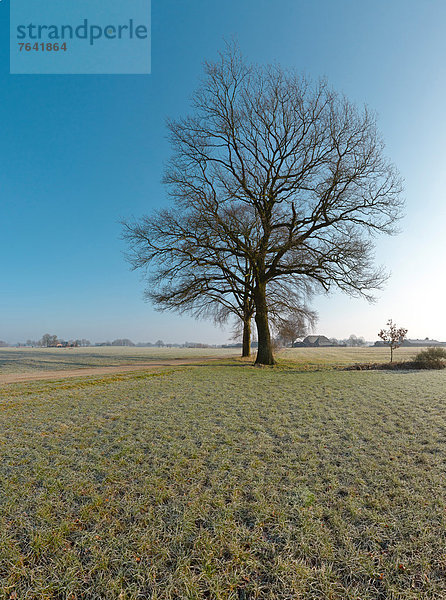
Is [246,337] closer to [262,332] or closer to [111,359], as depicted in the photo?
[262,332]

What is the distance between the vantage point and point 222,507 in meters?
2.91

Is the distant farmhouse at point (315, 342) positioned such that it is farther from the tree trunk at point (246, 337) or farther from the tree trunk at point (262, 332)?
the tree trunk at point (262, 332)

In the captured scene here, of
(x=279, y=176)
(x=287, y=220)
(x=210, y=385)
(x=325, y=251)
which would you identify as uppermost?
(x=279, y=176)

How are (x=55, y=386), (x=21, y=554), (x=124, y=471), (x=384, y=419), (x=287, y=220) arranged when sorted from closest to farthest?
(x=21, y=554) → (x=124, y=471) → (x=384, y=419) → (x=55, y=386) → (x=287, y=220)

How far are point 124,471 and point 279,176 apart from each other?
1754 centimetres

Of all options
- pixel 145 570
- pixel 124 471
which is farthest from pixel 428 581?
pixel 124 471

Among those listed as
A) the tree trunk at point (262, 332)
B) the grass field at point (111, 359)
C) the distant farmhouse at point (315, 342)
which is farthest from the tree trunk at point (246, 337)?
the distant farmhouse at point (315, 342)

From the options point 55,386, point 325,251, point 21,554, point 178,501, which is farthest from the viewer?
point 325,251

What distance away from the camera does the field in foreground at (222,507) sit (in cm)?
213

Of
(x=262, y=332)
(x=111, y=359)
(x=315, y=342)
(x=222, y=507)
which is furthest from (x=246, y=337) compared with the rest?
(x=315, y=342)

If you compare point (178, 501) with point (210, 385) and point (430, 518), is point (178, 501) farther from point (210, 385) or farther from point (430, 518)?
point (210, 385)

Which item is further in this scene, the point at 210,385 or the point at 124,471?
the point at 210,385

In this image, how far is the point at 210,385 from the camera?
33.3ft

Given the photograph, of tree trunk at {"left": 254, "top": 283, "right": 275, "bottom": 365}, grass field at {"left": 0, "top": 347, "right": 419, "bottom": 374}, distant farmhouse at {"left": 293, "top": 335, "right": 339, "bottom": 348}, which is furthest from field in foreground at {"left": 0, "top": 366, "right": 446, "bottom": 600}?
distant farmhouse at {"left": 293, "top": 335, "right": 339, "bottom": 348}
